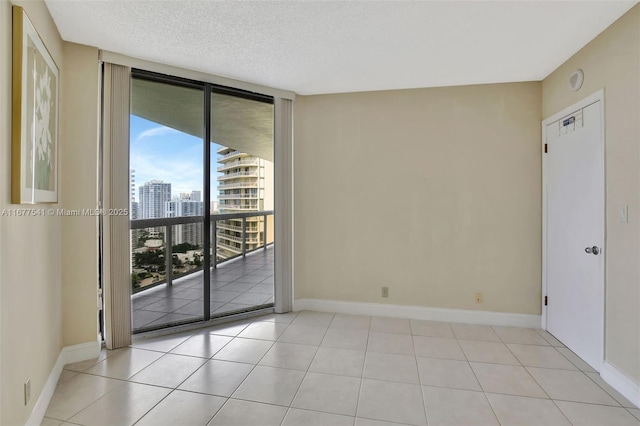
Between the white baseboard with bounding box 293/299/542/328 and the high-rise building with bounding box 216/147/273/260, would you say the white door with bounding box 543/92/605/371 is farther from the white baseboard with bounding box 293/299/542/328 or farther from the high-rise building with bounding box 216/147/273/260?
the high-rise building with bounding box 216/147/273/260

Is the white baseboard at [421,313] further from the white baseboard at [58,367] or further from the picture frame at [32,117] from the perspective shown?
the picture frame at [32,117]

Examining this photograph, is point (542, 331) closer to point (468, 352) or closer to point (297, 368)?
point (468, 352)

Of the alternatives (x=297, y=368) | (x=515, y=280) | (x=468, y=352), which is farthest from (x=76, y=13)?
(x=515, y=280)

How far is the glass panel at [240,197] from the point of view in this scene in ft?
11.5

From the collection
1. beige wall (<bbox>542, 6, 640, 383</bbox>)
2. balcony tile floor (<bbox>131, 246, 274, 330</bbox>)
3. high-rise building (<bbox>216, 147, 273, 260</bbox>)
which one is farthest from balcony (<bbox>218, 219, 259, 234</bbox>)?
beige wall (<bbox>542, 6, 640, 383</bbox>)

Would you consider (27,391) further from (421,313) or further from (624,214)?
(624,214)

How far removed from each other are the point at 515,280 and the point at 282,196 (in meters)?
2.81

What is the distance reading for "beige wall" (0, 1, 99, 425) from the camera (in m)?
1.52

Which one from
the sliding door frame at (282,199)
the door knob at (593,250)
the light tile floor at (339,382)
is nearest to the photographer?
the light tile floor at (339,382)

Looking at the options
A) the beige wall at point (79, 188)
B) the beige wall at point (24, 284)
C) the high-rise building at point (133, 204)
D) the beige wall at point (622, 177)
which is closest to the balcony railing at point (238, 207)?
the high-rise building at point (133, 204)

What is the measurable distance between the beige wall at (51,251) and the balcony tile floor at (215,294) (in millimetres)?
632

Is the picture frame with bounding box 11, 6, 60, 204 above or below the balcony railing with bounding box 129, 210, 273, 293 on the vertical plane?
above

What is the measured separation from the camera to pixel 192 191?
332 cm

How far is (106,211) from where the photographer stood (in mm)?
2746
